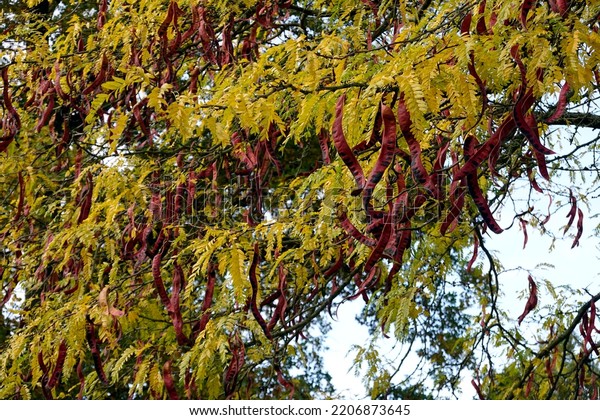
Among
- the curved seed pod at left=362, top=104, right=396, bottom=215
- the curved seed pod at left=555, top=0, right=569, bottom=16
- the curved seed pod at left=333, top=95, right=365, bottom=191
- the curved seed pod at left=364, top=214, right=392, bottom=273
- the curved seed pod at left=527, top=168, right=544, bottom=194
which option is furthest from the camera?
the curved seed pod at left=527, top=168, right=544, bottom=194

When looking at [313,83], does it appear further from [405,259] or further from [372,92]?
[405,259]

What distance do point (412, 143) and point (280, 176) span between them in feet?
8.78

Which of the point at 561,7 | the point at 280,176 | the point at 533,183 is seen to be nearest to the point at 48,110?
the point at 280,176

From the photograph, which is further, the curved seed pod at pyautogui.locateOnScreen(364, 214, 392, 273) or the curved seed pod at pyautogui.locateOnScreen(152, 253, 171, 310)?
the curved seed pod at pyautogui.locateOnScreen(152, 253, 171, 310)

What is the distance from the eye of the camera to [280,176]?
5.56 metres

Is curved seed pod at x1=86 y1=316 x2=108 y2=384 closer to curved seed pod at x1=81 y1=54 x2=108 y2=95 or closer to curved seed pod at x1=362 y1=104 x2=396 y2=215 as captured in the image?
curved seed pod at x1=81 y1=54 x2=108 y2=95

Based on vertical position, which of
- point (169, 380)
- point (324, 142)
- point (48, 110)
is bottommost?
point (169, 380)

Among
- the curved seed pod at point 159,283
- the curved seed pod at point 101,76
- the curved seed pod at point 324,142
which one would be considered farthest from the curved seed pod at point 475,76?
the curved seed pod at point 101,76

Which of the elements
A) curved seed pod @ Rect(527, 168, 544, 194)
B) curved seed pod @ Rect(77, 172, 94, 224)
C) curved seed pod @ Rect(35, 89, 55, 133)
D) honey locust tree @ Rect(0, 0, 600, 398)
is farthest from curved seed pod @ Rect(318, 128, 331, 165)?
curved seed pod @ Rect(35, 89, 55, 133)

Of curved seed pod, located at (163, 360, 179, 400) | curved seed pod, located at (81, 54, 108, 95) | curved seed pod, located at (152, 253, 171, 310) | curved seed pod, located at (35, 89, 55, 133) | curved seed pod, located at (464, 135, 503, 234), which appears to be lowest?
curved seed pod, located at (163, 360, 179, 400)

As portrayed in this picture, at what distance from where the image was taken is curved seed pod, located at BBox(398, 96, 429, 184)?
2.85 m

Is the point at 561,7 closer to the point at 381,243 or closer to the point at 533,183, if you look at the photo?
the point at 533,183

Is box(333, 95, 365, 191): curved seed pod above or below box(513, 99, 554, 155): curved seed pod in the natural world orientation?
below

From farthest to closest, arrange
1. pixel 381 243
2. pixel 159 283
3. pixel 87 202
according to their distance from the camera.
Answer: pixel 87 202 < pixel 159 283 < pixel 381 243
